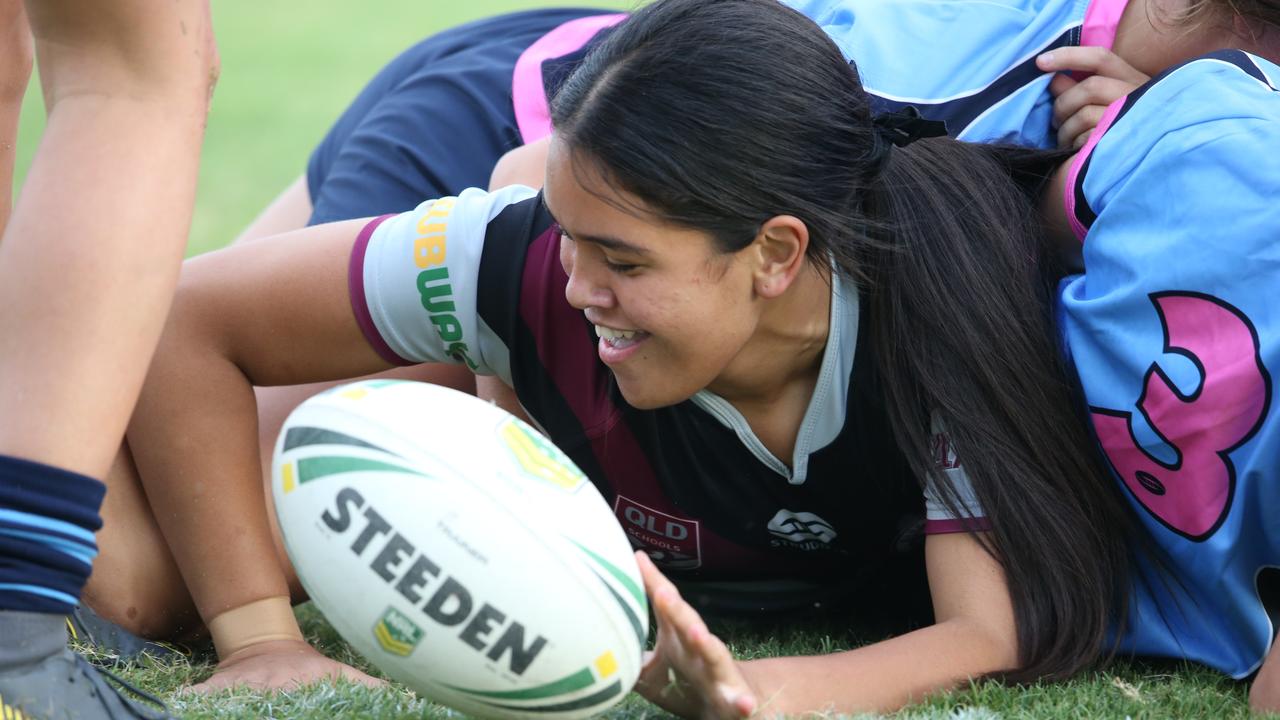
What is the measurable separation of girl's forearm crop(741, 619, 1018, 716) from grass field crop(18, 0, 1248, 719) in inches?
1.2

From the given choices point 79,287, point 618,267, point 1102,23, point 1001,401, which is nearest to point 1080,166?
point 1001,401

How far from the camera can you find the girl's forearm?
1.78m

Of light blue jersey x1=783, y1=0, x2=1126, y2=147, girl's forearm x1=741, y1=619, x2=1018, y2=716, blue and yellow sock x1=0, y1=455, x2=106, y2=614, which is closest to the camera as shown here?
blue and yellow sock x1=0, y1=455, x2=106, y2=614

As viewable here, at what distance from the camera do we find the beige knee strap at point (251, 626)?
7.23 ft

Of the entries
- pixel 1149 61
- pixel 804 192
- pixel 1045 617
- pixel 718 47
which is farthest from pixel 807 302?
pixel 1149 61

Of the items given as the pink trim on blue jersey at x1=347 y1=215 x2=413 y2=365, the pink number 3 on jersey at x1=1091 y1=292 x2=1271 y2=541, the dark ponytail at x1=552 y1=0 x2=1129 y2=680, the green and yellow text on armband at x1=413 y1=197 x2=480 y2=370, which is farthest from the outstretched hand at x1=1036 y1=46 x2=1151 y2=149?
the pink trim on blue jersey at x1=347 y1=215 x2=413 y2=365

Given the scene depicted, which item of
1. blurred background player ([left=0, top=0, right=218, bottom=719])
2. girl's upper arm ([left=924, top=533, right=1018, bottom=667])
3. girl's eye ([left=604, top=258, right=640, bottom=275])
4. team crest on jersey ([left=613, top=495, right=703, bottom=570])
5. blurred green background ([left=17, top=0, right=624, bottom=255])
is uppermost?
blurred background player ([left=0, top=0, right=218, bottom=719])

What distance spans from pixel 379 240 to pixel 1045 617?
45.0 inches

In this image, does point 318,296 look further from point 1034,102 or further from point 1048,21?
point 1048,21

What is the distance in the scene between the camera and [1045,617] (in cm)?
203

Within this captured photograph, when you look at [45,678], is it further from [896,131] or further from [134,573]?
[896,131]

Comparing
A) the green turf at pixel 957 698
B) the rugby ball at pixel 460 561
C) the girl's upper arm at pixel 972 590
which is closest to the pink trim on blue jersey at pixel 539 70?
the green turf at pixel 957 698

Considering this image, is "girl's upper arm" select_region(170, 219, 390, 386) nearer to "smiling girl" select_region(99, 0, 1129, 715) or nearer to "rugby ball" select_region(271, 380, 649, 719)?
"smiling girl" select_region(99, 0, 1129, 715)

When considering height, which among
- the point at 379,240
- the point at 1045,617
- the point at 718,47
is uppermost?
the point at 718,47
